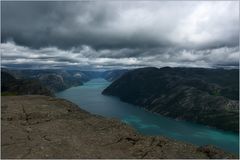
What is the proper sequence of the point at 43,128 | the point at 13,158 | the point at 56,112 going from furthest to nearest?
the point at 56,112, the point at 43,128, the point at 13,158

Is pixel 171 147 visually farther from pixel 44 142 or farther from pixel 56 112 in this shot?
pixel 56 112

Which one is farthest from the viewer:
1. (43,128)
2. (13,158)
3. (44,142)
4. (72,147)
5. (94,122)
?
(94,122)

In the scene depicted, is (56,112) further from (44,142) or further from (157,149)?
(157,149)

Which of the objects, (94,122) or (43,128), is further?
(94,122)

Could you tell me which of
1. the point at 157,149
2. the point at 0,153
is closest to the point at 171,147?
the point at 157,149

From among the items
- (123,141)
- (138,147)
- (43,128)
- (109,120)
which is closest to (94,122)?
(109,120)

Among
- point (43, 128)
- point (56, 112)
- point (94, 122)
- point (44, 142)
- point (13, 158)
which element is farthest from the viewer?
point (56, 112)
